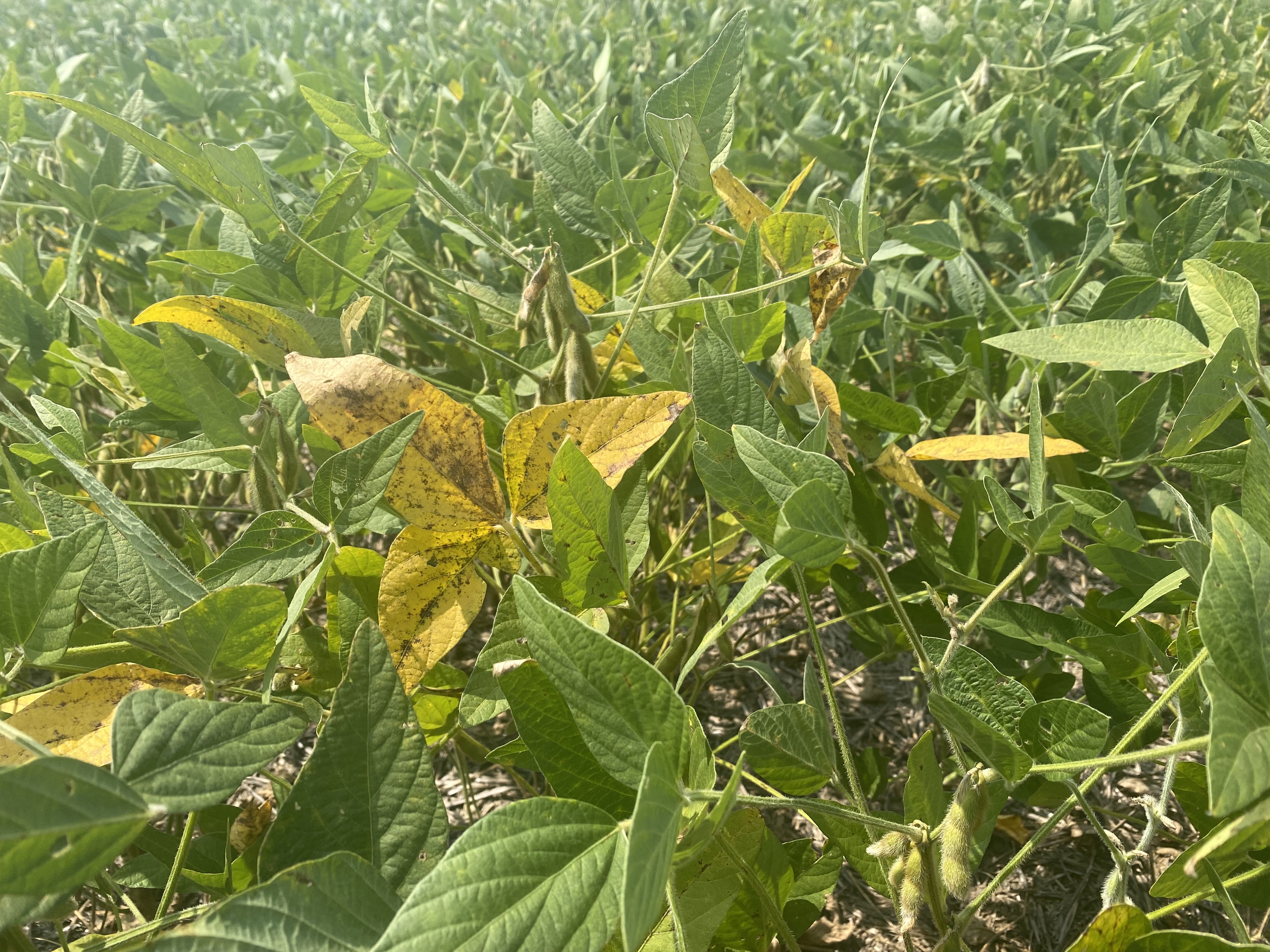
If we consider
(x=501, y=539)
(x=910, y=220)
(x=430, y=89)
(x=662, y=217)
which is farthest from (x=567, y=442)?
(x=430, y=89)

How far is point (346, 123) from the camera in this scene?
848mm

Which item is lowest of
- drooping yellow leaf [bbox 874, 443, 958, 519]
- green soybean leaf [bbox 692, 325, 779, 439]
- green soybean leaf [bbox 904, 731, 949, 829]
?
green soybean leaf [bbox 904, 731, 949, 829]

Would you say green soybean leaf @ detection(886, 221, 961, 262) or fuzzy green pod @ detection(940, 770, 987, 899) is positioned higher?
green soybean leaf @ detection(886, 221, 961, 262)

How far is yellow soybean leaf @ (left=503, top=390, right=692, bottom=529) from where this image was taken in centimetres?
64

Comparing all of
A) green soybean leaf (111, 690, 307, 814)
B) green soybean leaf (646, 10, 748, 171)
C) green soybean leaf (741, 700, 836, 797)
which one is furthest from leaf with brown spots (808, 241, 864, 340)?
green soybean leaf (111, 690, 307, 814)

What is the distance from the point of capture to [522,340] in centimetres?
88

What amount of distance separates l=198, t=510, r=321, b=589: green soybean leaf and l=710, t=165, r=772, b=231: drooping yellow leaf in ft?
1.70

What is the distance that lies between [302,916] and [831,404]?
1.85 feet

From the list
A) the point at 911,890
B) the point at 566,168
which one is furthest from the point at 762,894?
the point at 566,168

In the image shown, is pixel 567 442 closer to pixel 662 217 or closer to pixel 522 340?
pixel 522 340

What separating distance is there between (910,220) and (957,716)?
3.60 feet

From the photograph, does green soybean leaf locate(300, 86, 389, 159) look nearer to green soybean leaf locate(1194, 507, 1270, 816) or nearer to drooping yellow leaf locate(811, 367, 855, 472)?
drooping yellow leaf locate(811, 367, 855, 472)

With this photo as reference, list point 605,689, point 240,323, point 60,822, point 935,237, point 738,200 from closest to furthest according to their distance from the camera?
point 60,822 < point 605,689 < point 240,323 < point 738,200 < point 935,237

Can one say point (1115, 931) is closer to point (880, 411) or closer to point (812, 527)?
point (812, 527)
